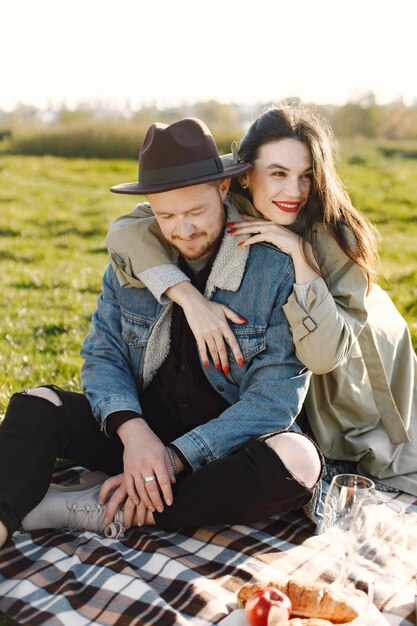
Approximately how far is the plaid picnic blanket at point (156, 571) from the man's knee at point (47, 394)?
630 millimetres

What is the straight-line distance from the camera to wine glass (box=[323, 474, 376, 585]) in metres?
2.82

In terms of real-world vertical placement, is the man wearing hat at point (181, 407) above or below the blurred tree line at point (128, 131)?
below

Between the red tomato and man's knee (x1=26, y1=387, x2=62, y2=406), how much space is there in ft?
4.83

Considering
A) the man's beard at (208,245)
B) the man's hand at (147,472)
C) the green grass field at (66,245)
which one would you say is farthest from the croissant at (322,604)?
the man's beard at (208,245)

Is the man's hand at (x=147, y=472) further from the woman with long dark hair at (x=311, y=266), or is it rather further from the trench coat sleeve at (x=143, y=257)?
the trench coat sleeve at (x=143, y=257)

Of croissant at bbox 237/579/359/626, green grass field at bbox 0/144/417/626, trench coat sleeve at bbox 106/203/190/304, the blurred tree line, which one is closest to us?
croissant at bbox 237/579/359/626

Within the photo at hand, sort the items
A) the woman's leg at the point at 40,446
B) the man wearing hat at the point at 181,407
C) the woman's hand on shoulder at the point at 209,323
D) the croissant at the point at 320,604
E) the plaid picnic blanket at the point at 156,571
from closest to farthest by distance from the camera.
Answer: the croissant at the point at 320,604
the plaid picnic blanket at the point at 156,571
the woman's leg at the point at 40,446
the man wearing hat at the point at 181,407
the woman's hand on shoulder at the point at 209,323

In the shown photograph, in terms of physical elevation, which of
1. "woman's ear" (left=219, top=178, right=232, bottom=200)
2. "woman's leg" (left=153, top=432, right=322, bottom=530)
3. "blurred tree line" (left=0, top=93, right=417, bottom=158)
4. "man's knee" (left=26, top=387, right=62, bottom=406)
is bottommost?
"woman's leg" (left=153, top=432, right=322, bottom=530)

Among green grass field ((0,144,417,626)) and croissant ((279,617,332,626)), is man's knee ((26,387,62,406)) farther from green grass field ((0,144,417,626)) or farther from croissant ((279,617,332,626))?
croissant ((279,617,332,626))

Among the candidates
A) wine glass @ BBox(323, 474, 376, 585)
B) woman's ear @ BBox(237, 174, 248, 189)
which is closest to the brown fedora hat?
woman's ear @ BBox(237, 174, 248, 189)

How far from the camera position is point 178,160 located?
375 cm

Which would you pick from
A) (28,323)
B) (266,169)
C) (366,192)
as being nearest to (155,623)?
(266,169)

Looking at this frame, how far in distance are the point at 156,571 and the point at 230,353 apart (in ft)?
3.68

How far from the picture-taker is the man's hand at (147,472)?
3.64 m
